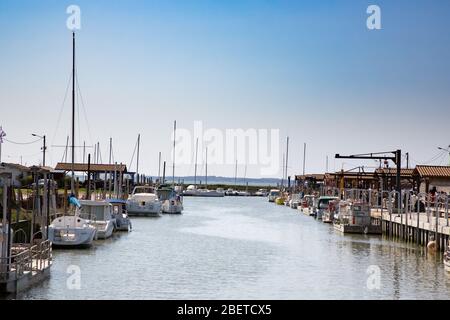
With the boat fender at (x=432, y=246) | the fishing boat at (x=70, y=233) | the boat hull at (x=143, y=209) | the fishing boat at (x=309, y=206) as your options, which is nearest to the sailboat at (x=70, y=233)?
the fishing boat at (x=70, y=233)

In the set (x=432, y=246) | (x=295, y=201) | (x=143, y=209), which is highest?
(x=295, y=201)

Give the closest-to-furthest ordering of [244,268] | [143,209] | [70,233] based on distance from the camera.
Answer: [244,268]
[70,233]
[143,209]

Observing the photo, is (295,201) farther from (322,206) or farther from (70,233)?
(70,233)

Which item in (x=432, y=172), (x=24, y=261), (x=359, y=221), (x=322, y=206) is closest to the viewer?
(x=24, y=261)

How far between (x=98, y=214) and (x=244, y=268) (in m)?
17.8

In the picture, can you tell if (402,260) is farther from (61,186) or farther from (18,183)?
(61,186)

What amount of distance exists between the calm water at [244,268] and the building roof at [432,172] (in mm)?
11913

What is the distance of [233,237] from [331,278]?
22.2m

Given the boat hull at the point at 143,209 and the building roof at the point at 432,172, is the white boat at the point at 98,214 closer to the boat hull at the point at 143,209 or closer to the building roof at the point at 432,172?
the boat hull at the point at 143,209

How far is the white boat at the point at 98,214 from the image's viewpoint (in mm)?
50188

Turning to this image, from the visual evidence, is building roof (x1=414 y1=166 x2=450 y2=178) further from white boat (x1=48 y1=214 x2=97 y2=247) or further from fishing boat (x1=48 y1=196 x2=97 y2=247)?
white boat (x1=48 y1=214 x2=97 y2=247)

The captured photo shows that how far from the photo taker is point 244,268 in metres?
36.5

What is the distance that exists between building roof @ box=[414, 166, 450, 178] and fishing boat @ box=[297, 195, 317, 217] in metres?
23.3

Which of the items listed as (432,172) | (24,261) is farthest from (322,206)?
(24,261)
